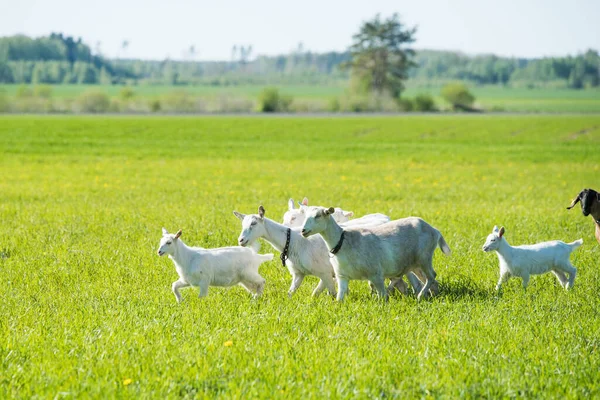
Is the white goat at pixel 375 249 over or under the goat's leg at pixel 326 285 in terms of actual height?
over

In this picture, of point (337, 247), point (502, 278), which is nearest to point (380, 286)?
point (337, 247)

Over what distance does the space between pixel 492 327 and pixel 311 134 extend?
46703mm

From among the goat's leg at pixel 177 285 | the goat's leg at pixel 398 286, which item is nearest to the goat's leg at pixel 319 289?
the goat's leg at pixel 398 286

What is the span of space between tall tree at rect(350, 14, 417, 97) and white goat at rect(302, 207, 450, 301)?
10255cm

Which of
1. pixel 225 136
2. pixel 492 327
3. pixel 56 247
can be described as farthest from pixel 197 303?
pixel 225 136

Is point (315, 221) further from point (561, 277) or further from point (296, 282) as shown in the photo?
point (561, 277)

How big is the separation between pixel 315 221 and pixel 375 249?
33.4 inches

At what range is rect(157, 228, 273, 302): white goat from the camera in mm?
8562

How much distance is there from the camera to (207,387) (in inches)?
231

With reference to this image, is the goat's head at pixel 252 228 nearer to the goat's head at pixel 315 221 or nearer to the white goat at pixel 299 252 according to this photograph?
the white goat at pixel 299 252

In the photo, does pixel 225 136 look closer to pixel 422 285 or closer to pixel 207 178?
pixel 207 178

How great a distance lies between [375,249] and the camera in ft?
28.1

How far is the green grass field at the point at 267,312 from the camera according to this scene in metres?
6.02

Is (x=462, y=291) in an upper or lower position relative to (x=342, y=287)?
lower
